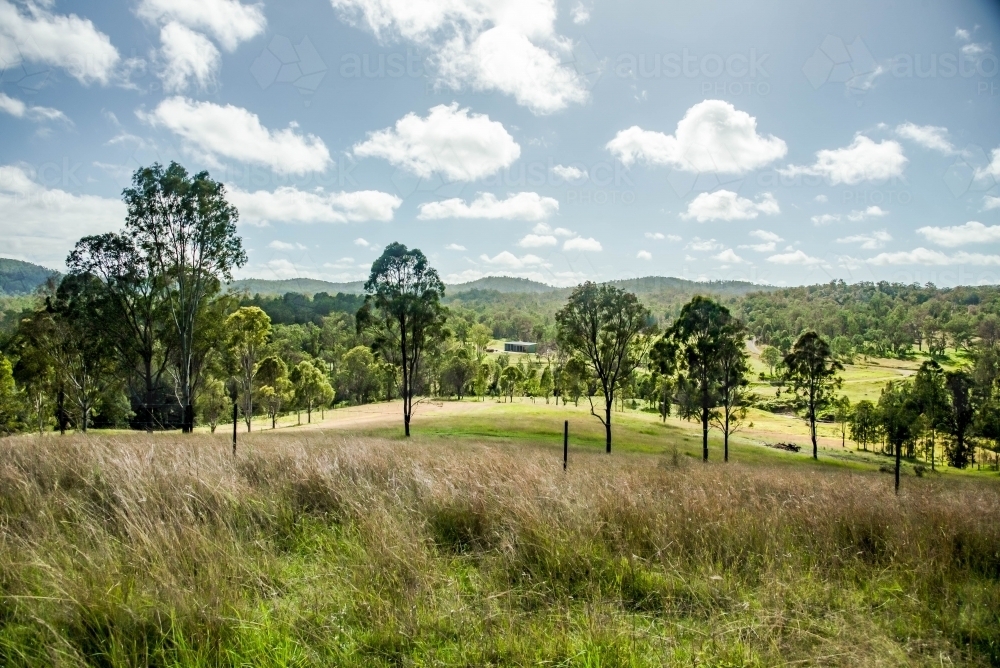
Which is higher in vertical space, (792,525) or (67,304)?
(67,304)

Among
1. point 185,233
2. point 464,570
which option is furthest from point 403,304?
point 464,570

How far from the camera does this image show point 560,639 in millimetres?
2771

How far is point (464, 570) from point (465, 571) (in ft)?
0.04

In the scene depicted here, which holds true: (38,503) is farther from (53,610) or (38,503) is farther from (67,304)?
(67,304)

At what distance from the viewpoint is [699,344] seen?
3192cm

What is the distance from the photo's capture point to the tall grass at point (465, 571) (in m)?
2.76

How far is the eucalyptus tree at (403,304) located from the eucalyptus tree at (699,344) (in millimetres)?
16273

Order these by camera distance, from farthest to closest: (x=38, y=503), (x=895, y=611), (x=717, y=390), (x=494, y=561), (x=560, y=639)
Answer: (x=717, y=390), (x=38, y=503), (x=494, y=561), (x=895, y=611), (x=560, y=639)

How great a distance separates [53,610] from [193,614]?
3.10ft

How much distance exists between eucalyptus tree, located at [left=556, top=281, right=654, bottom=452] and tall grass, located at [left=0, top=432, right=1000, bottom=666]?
25.5m

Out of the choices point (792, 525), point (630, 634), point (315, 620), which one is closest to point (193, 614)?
point (315, 620)

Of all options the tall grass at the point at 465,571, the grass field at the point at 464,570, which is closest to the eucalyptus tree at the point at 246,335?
the grass field at the point at 464,570

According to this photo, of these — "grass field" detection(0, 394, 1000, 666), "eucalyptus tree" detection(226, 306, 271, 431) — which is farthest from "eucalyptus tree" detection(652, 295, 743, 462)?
"eucalyptus tree" detection(226, 306, 271, 431)

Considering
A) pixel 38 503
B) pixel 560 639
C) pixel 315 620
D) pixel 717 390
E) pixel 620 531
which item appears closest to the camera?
pixel 560 639
